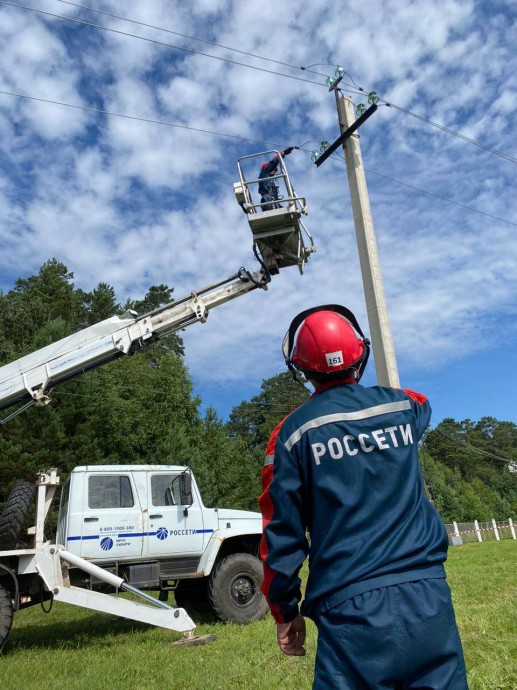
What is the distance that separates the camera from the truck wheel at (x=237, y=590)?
8883mm

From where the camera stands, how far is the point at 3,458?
22.3 m

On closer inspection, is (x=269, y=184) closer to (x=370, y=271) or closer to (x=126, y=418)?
(x=370, y=271)

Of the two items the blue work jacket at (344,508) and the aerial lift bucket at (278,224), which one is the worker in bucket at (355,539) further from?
the aerial lift bucket at (278,224)

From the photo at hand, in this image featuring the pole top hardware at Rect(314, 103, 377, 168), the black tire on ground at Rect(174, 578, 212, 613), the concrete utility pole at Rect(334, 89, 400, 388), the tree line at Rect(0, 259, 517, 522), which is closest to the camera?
the concrete utility pole at Rect(334, 89, 400, 388)

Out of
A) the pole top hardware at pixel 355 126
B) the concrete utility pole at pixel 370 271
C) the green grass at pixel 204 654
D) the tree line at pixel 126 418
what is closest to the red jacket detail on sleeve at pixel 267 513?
the green grass at pixel 204 654

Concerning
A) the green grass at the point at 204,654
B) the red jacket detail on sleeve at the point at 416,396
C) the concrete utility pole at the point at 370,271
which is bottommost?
the green grass at the point at 204,654

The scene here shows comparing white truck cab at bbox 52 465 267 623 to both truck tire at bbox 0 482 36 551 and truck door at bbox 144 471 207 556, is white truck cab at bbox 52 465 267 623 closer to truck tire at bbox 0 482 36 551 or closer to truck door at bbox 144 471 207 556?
truck door at bbox 144 471 207 556

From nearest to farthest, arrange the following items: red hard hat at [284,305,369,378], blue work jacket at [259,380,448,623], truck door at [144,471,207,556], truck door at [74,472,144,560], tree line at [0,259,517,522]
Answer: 1. blue work jacket at [259,380,448,623]
2. red hard hat at [284,305,369,378]
3. truck door at [74,472,144,560]
4. truck door at [144,471,207,556]
5. tree line at [0,259,517,522]

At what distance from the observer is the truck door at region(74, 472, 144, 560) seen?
8672mm

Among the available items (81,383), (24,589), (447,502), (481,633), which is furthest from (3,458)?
(447,502)

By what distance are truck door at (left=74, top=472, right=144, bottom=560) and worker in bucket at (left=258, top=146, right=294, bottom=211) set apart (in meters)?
5.06

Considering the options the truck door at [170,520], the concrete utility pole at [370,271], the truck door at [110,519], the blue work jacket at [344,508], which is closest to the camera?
the blue work jacket at [344,508]

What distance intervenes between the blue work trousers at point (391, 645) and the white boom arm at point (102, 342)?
8585 millimetres

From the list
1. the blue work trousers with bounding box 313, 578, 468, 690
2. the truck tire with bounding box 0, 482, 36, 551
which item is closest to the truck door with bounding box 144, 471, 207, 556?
the truck tire with bounding box 0, 482, 36, 551
